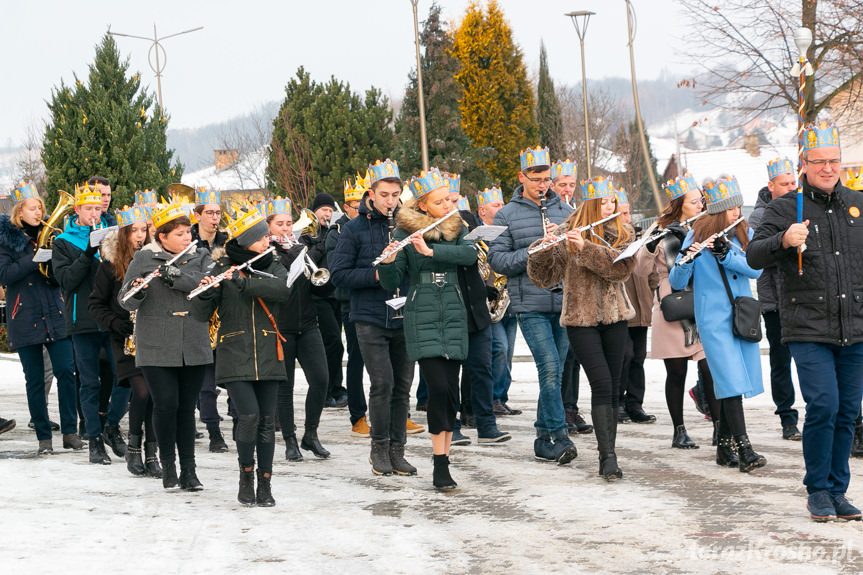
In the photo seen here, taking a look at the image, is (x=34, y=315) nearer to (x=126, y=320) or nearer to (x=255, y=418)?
(x=126, y=320)

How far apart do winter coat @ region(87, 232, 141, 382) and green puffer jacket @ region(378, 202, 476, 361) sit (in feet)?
6.84

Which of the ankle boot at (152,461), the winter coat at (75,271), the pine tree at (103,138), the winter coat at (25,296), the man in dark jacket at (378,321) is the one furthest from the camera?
the pine tree at (103,138)

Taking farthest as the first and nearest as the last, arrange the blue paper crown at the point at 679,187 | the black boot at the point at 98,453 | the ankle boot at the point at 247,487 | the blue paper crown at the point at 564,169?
1. the blue paper crown at the point at 564,169
2. the black boot at the point at 98,453
3. the blue paper crown at the point at 679,187
4. the ankle boot at the point at 247,487

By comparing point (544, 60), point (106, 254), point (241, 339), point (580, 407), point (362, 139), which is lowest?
point (580, 407)

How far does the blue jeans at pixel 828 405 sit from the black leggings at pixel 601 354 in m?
1.73

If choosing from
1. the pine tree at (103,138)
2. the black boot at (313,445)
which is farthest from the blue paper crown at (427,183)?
the pine tree at (103,138)

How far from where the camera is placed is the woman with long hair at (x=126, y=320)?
8500 millimetres

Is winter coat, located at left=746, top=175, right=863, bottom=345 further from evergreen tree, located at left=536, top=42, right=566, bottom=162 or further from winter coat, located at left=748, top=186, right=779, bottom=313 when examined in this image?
evergreen tree, located at left=536, top=42, right=566, bottom=162

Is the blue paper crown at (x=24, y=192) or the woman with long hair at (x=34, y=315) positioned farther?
the blue paper crown at (x=24, y=192)

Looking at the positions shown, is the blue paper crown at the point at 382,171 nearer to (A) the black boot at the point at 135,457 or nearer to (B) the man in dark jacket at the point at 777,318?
(A) the black boot at the point at 135,457

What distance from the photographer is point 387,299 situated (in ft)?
28.4

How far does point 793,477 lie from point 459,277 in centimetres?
272

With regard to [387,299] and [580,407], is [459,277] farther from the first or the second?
[580,407]

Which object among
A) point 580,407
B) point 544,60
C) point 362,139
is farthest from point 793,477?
point 544,60
